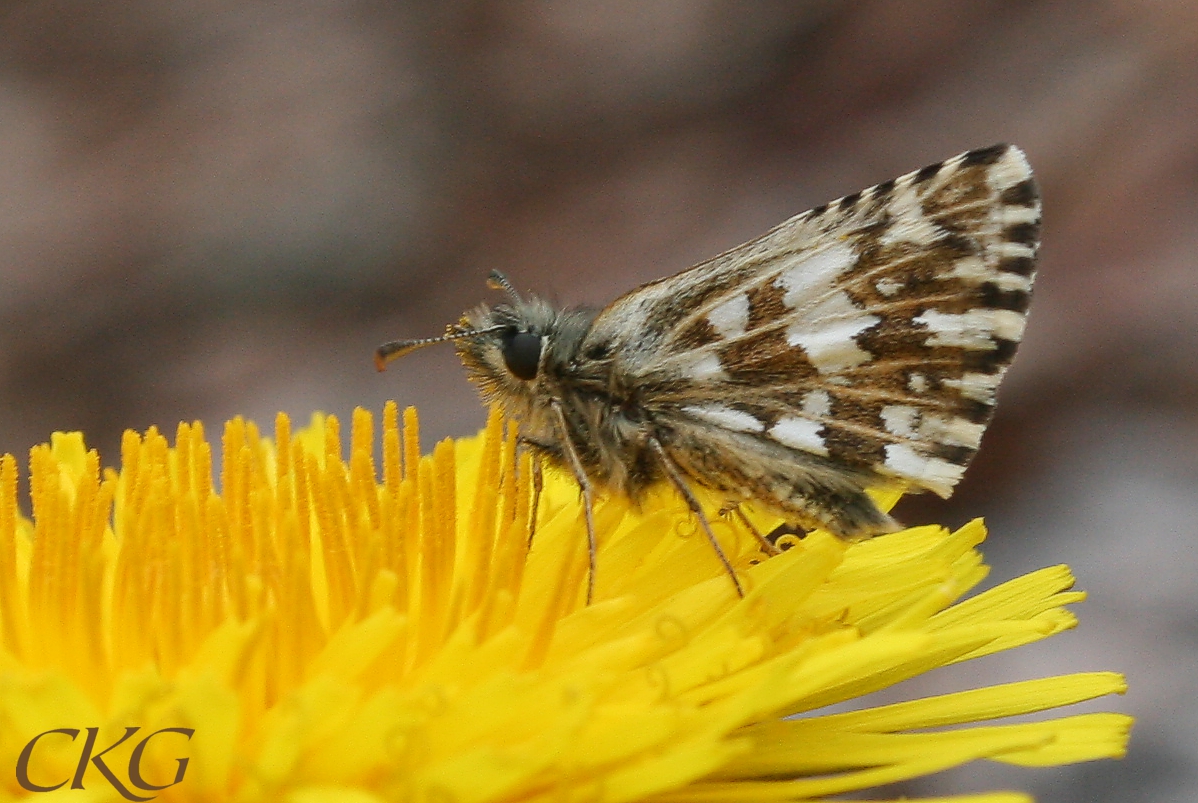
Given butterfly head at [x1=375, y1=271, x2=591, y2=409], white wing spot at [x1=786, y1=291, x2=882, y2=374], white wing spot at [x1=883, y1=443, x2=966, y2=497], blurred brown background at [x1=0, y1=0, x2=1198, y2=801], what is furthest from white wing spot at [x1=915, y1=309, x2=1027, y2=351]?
blurred brown background at [x1=0, y1=0, x2=1198, y2=801]

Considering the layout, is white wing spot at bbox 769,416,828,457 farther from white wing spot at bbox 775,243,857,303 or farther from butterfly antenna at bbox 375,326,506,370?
butterfly antenna at bbox 375,326,506,370

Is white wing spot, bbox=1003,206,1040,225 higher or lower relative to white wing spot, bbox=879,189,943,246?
lower

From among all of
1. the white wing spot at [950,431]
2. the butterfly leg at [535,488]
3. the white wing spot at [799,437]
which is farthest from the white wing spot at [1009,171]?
the butterfly leg at [535,488]

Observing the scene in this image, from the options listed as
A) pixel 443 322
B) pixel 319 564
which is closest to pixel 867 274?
pixel 319 564

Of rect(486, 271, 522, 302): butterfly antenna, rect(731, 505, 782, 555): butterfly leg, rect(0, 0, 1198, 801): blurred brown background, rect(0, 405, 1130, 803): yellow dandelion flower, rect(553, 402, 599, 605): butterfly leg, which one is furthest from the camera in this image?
rect(0, 0, 1198, 801): blurred brown background

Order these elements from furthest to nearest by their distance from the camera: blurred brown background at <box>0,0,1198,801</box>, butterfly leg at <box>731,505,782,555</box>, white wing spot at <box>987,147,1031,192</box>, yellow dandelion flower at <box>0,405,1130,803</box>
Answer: blurred brown background at <box>0,0,1198,801</box>
butterfly leg at <box>731,505,782,555</box>
white wing spot at <box>987,147,1031,192</box>
yellow dandelion flower at <box>0,405,1130,803</box>
